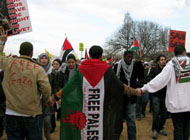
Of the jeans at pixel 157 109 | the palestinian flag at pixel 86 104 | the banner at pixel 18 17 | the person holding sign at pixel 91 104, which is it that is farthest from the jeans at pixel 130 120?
the banner at pixel 18 17

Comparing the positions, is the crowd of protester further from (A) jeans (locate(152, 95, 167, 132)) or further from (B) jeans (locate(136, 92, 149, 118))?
(B) jeans (locate(136, 92, 149, 118))

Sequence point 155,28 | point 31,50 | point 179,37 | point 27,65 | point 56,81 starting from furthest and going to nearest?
point 155,28 < point 179,37 < point 56,81 < point 31,50 < point 27,65

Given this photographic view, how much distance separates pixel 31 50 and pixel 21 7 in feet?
8.45

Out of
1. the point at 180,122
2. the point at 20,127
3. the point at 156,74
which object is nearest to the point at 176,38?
the point at 156,74

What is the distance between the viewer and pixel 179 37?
8312mm

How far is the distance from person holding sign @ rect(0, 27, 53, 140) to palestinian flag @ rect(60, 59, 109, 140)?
466 millimetres

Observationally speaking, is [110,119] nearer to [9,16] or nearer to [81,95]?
[81,95]

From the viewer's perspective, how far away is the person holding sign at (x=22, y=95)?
2816mm

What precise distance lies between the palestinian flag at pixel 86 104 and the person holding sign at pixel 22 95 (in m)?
0.47

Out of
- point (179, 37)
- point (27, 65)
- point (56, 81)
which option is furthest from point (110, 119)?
point (179, 37)

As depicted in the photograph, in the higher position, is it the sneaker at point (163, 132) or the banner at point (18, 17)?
the banner at point (18, 17)

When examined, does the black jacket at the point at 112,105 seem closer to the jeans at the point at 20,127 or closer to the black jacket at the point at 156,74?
the jeans at the point at 20,127

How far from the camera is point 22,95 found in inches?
111

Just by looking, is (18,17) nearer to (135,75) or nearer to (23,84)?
(23,84)
